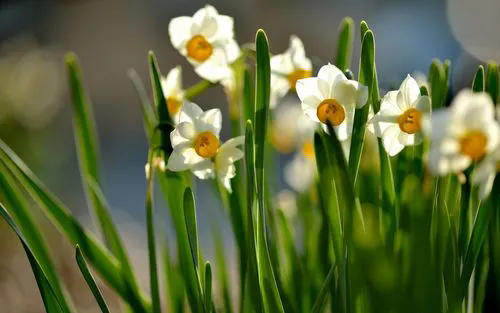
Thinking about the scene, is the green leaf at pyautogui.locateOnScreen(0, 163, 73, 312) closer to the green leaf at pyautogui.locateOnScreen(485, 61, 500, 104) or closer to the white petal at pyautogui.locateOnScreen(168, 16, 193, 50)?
the white petal at pyautogui.locateOnScreen(168, 16, 193, 50)

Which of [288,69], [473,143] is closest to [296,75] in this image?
[288,69]

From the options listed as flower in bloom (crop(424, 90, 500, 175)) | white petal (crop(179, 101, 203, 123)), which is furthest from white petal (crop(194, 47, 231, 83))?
flower in bloom (crop(424, 90, 500, 175))

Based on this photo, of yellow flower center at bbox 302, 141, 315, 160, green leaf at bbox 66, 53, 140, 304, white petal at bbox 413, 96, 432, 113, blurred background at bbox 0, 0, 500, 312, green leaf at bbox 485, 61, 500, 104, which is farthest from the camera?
blurred background at bbox 0, 0, 500, 312

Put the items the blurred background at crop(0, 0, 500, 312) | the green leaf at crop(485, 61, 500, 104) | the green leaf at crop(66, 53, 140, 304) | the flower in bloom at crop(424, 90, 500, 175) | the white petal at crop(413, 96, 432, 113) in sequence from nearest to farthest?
the flower in bloom at crop(424, 90, 500, 175) < the white petal at crop(413, 96, 432, 113) < the green leaf at crop(485, 61, 500, 104) < the green leaf at crop(66, 53, 140, 304) < the blurred background at crop(0, 0, 500, 312)

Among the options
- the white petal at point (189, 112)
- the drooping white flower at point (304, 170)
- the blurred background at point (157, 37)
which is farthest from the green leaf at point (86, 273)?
the blurred background at point (157, 37)

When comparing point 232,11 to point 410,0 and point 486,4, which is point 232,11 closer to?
point 410,0

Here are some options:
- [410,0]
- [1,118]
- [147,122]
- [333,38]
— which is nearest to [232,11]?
[333,38]

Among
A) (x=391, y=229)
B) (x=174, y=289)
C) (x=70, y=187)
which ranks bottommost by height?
(x=70, y=187)
